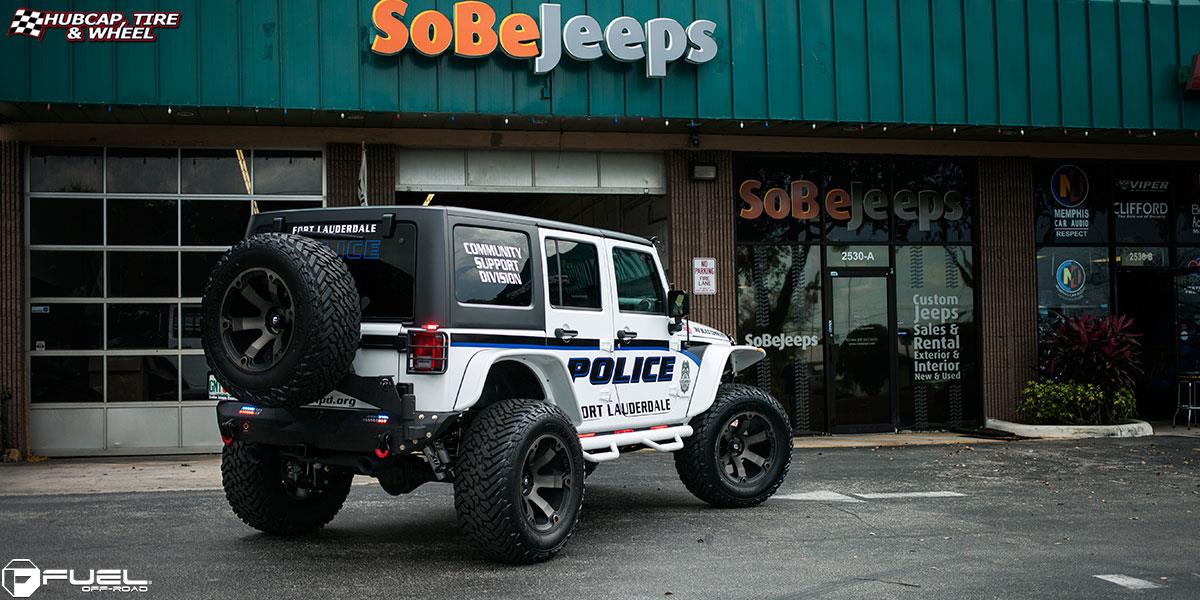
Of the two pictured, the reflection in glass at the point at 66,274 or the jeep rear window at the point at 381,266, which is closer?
the jeep rear window at the point at 381,266

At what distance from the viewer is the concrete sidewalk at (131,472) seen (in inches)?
409

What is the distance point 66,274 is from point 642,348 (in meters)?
8.34

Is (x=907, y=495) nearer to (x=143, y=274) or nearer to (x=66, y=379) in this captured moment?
(x=143, y=274)

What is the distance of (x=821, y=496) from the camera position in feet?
31.0

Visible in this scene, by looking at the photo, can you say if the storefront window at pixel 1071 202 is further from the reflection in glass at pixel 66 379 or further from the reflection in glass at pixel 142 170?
the reflection in glass at pixel 66 379

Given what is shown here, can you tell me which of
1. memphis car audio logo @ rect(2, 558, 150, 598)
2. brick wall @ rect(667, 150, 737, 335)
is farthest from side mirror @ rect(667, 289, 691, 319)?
brick wall @ rect(667, 150, 737, 335)

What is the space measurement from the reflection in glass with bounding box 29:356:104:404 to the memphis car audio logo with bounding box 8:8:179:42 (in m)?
3.80

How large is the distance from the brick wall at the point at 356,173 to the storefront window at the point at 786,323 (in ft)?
15.8

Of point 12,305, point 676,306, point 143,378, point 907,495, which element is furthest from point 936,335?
point 12,305

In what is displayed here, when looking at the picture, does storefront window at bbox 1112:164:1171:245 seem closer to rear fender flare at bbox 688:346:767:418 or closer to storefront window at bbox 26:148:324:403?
rear fender flare at bbox 688:346:767:418

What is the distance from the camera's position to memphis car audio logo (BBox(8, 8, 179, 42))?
11.9m

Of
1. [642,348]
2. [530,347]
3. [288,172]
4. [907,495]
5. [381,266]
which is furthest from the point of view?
[288,172]

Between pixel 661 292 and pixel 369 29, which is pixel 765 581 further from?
pixel 369 29

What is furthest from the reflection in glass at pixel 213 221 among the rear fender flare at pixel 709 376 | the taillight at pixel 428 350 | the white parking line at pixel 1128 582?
the white parking line at pixel 1128 582
